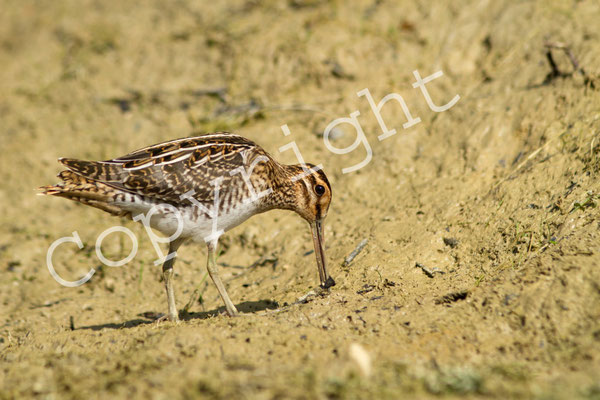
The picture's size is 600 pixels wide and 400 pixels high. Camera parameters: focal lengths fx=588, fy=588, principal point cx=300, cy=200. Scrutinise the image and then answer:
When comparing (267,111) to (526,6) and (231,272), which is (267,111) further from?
(526,6)

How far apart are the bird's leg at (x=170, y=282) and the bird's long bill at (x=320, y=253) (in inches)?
55.6

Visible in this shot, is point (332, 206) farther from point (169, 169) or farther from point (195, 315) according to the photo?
point (169, 169)

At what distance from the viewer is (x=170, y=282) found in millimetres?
5965

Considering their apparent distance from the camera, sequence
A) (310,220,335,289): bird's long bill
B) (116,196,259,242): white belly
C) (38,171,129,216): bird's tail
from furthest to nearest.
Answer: (310,220,335,289): bird's long bill → (116,196,259,242): white belly → (38,171,129,216): bird's tail

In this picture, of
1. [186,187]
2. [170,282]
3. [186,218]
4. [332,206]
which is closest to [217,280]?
[170,282]

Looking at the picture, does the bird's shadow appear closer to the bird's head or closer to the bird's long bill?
the bird's long bill

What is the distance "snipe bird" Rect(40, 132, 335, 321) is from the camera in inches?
209

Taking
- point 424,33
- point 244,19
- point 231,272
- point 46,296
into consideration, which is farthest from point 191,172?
point 244,19

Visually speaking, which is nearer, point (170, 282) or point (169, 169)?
point (169, 169)

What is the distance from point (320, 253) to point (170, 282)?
5.09 ft

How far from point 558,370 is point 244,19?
26.6 feet

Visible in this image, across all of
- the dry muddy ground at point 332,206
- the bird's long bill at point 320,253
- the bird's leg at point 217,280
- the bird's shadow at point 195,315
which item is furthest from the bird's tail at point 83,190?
the bird's long bill at point 320,253

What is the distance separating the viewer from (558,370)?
11.6 ft

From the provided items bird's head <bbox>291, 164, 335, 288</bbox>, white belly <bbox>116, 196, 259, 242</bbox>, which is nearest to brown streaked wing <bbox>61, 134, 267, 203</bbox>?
white belly <bbox>116, 196, 259, 242</bbox>
